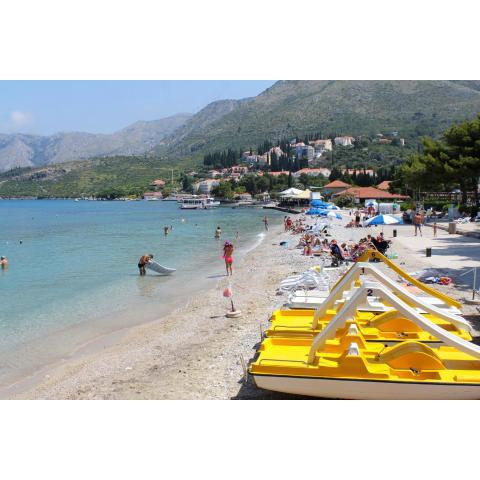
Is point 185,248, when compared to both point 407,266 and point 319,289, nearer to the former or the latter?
point 407,266

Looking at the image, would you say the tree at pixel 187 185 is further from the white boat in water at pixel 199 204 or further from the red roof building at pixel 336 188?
the red roof building at pixel 336 188

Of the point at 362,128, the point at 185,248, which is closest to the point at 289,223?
the point at 185,248

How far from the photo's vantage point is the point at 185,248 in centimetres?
3369

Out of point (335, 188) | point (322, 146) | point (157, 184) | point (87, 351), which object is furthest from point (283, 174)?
point (87, 351)

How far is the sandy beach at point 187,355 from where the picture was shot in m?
8.20

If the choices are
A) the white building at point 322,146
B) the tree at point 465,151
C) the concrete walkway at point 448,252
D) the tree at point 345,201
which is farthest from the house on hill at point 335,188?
the white building at point 322,146

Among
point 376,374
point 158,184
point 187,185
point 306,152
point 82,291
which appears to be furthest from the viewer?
point 158,184

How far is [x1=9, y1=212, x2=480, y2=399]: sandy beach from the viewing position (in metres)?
8.20

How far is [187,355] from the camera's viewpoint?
390 inches

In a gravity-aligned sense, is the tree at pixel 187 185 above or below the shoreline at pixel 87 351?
below

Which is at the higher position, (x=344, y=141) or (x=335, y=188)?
(x=344, y=141)

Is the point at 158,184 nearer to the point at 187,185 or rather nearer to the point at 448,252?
the point at 187,185

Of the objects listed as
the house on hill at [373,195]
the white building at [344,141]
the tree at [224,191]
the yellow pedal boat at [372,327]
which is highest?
the white building at [344,141]

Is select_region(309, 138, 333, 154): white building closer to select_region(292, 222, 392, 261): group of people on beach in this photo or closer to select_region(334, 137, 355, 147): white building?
select_region(334, 137, 355, 147): white building
